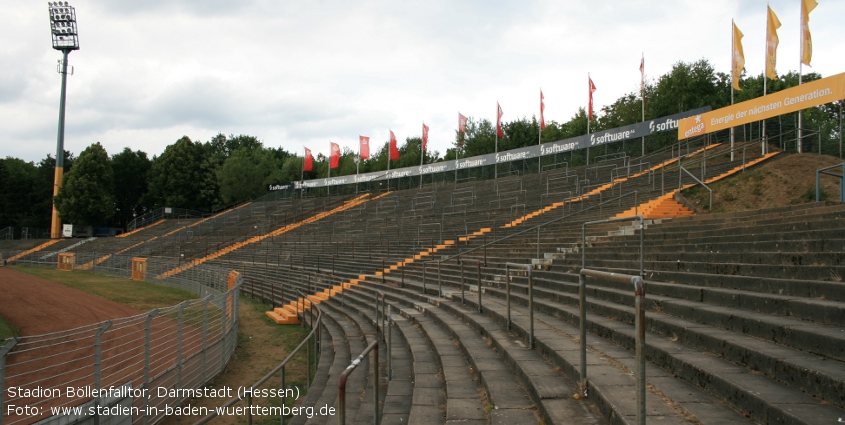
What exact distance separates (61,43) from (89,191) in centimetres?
1675

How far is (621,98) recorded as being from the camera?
172 ft

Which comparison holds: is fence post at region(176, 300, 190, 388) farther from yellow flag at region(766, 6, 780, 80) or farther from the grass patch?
yellow flag at region(766, 6, 780, 80)

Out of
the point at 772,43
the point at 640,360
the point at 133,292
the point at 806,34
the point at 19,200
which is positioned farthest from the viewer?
the point at 19,200

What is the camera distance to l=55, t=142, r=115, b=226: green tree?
187ft

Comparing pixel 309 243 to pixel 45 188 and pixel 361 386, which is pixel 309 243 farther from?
pixel 45 188

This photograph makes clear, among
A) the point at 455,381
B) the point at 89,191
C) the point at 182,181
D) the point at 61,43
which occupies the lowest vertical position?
the point at 455,381

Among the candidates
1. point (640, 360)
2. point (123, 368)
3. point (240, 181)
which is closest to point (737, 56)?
point (640, 360)

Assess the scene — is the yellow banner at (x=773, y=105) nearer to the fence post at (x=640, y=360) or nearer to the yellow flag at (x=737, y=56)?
the yellow flag at (x=737, y=56)

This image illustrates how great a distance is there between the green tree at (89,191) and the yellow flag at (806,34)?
2524 inches

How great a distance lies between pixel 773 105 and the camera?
17.0m

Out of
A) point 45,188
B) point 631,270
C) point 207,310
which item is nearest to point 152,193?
point 45,188

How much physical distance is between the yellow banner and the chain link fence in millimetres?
17401

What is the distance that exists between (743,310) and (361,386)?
16.5 feet

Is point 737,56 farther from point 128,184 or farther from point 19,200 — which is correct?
point 19,200
